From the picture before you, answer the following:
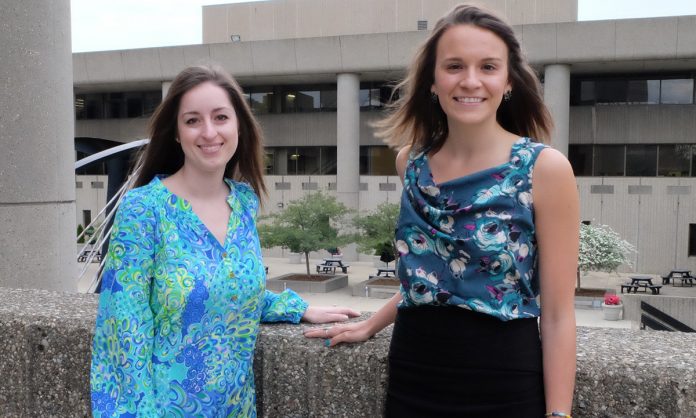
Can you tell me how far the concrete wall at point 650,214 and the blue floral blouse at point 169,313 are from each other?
30834 mm

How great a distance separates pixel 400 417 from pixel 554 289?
59 cm

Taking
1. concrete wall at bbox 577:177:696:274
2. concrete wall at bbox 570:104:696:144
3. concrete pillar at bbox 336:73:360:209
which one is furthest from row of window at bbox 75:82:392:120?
concrete wall at bbox 577:177:696:274

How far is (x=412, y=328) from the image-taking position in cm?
200

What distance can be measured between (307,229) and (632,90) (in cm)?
1752

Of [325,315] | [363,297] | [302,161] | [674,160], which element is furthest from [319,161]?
[325,315]

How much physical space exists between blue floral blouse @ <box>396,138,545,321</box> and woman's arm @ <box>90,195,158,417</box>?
0.82 m

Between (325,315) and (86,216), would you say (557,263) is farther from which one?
(86,216)

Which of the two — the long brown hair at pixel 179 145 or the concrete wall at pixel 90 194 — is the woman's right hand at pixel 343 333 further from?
the concrete wall at pixel 90 194

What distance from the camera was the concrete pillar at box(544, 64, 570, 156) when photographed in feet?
103

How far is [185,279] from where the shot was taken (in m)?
2.16

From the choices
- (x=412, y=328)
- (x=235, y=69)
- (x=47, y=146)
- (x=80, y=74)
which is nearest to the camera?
(x=412, y=328)

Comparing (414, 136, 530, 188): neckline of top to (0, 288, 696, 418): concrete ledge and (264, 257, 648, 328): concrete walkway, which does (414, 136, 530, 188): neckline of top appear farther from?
(264, 257, 648, 328): concrete walkway

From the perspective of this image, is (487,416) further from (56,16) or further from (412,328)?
(56,16)

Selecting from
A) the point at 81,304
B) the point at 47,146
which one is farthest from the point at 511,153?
the point at 47,146
